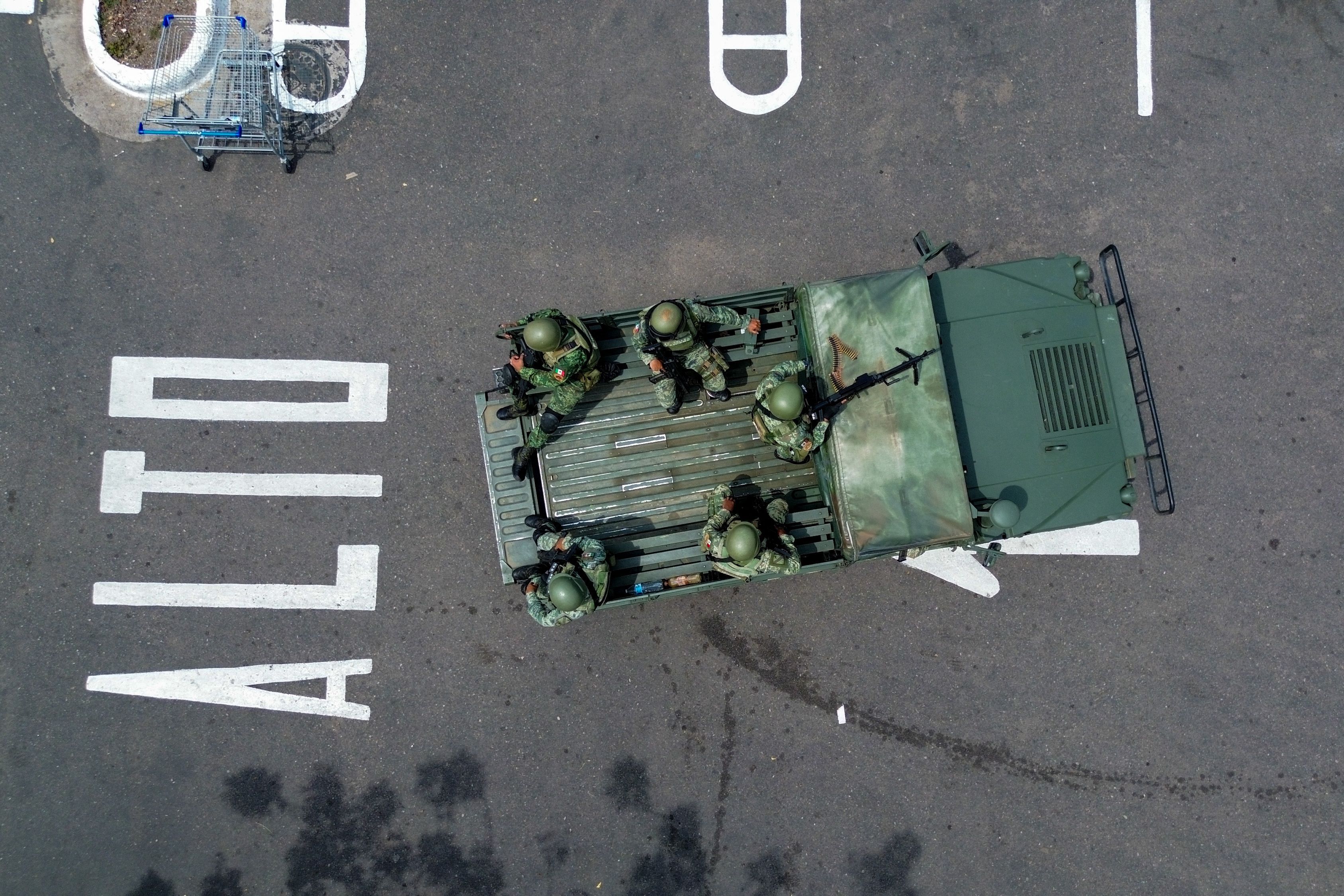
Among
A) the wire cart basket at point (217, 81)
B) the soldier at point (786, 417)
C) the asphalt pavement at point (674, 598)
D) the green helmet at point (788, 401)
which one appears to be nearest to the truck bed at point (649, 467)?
the soldier at point (786, 417)

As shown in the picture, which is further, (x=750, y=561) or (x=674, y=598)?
(x=674, y=598)

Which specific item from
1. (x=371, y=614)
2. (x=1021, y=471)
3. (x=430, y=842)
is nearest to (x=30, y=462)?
(x=371, y=614)

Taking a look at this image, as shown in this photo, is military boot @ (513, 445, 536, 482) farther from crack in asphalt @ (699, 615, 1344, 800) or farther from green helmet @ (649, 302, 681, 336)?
crack in asphalt @ (699, 615, 1344, 800)

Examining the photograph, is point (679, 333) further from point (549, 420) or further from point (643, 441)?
point (549, 420)

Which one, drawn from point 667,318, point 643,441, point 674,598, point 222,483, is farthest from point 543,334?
point 222,483

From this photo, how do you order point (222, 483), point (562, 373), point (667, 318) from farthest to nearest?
point (222, 483) < point (562, 373) < point (667, 318)

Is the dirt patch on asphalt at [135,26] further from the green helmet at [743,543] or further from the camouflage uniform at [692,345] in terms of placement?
Result: the green helmet at [743,543]

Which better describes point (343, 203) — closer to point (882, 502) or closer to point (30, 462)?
point (30, 462)
